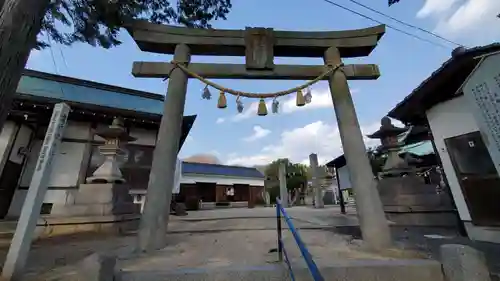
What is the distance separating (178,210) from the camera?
12.3 m

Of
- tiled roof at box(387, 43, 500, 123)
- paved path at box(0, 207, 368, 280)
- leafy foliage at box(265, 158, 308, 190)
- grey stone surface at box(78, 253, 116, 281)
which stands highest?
leafy foliage at box(265, 158, 308, 190)

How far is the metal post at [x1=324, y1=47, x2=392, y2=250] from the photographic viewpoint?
12.6ft

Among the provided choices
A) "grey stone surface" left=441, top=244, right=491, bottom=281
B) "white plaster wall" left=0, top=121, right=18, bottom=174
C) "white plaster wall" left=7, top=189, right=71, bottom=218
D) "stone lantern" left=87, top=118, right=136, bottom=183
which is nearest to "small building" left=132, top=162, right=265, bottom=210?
"white plaster wall" left=7, top=189, right=71, bottom=218

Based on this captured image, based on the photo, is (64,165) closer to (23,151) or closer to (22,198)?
(23,151)

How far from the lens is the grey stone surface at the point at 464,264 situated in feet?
7.22

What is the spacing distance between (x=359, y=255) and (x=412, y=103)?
4596 mm

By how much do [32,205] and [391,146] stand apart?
353 inches

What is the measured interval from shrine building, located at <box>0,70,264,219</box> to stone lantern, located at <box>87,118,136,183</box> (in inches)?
37.9

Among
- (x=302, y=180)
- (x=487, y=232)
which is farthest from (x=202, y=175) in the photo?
(x=487, y=232)

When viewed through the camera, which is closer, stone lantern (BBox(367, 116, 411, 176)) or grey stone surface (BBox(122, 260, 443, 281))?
grey stone surface (BBox(122, 260, 443, 281))

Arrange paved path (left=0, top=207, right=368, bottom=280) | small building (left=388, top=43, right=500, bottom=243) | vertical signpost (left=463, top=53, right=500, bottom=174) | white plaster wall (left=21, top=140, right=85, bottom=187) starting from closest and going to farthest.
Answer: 1. paved path (left=0, top=207, right=368, bottom=280)
2. vertical signpost (left=463, top=53, right=500, bottom=174)
3. small building (left=388, top=43, right=500, bottom=243)
4. white plaster wall (left=21, top=140, right=85, bottom=187)

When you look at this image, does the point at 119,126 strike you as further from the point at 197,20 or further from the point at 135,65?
the point at 197,20

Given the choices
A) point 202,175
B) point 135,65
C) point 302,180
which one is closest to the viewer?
point 135,65

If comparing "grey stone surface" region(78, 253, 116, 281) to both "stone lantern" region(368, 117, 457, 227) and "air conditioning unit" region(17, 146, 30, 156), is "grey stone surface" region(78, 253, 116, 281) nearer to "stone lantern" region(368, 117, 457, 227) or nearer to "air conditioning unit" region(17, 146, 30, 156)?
"stone lantern" region(368, 117, 457, 227)
